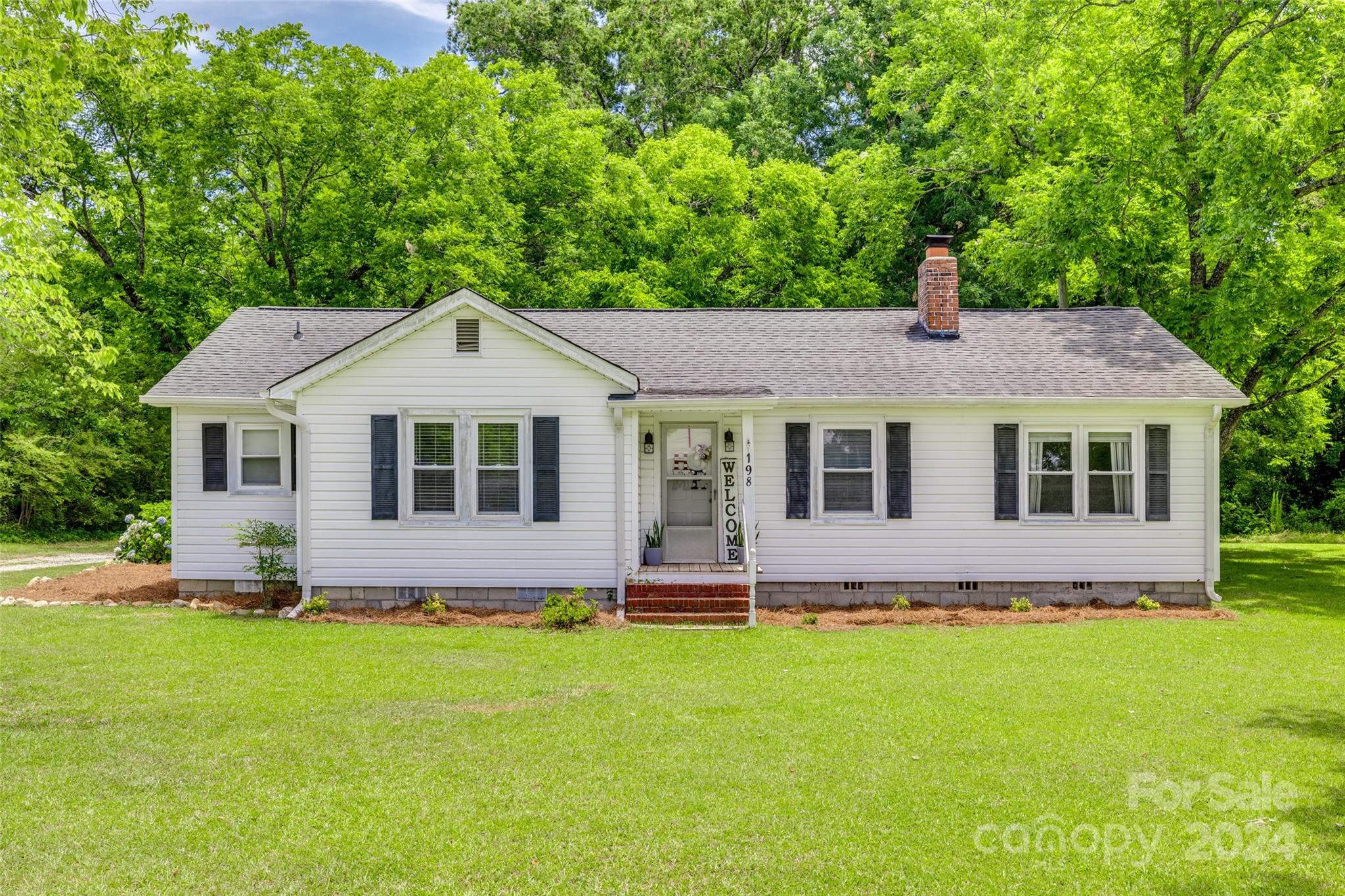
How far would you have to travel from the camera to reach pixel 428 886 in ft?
16.5

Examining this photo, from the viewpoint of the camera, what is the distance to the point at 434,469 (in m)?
13.8

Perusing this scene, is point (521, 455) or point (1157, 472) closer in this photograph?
point (521, 455)

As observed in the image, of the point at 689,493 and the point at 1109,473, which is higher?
the point at 1109,473

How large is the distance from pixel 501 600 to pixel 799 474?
469cm

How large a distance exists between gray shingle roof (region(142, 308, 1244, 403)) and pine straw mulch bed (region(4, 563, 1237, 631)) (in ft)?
10.2

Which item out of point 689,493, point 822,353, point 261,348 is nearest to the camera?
point 689,493

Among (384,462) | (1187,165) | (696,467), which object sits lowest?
(696,467)

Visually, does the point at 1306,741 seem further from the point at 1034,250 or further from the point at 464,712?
the point at 1034,250

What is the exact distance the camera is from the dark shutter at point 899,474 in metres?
14.4

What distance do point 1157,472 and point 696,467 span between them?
268 inches

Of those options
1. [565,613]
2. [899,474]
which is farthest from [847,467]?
[565,613]

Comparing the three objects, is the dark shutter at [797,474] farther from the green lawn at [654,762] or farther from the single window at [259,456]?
the single window at [259,456]

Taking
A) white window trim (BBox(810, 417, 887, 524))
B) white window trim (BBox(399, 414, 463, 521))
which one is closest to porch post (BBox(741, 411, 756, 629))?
white window trim (BBox(810, 417, 887, 524))

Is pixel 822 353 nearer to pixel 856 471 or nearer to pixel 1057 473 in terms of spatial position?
pixel 856 471
